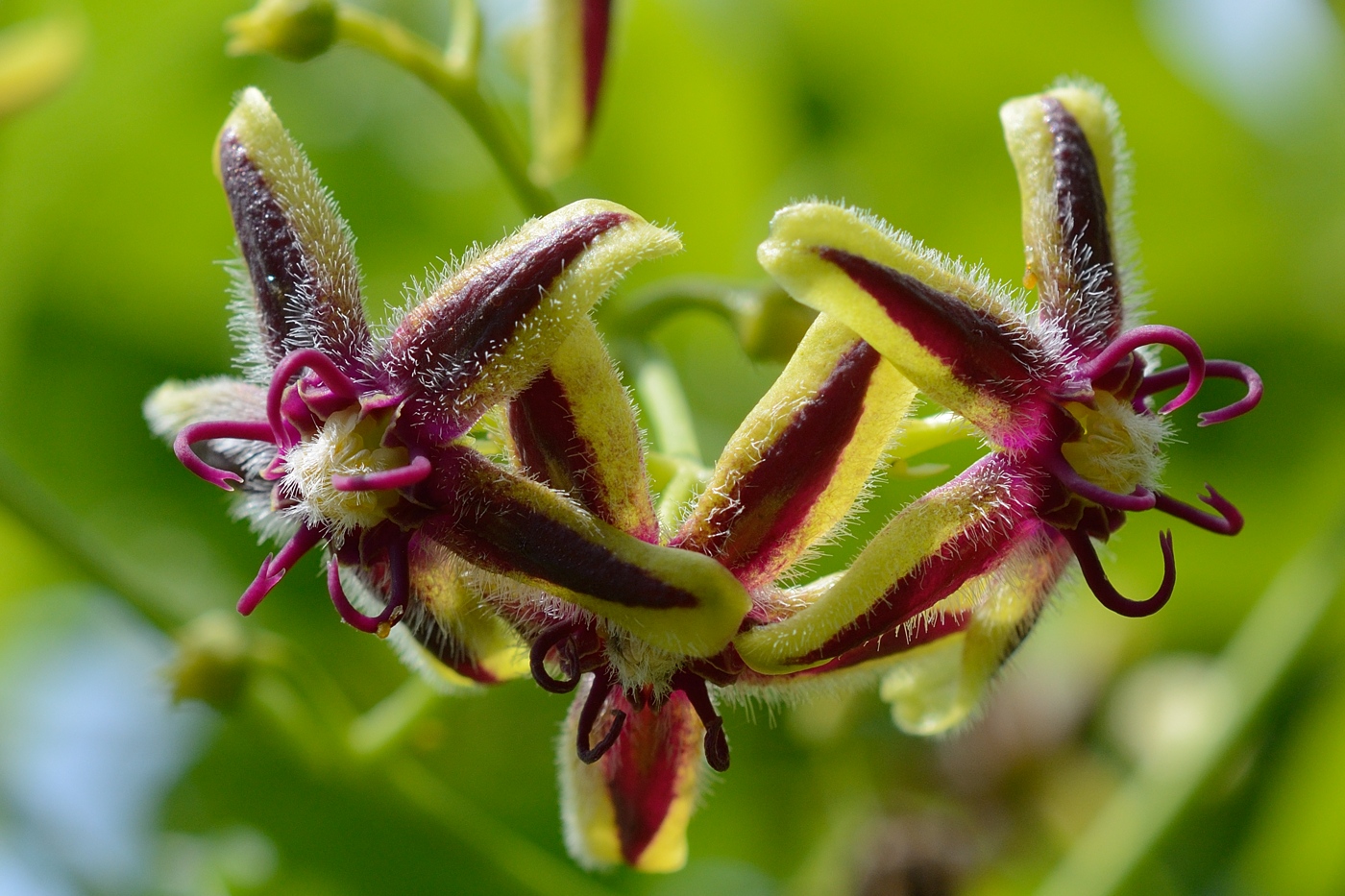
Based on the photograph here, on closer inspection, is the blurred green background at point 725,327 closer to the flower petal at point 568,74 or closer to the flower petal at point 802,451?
the flower petal at point 568,74

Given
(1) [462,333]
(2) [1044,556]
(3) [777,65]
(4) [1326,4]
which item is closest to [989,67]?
(3) [777,65]

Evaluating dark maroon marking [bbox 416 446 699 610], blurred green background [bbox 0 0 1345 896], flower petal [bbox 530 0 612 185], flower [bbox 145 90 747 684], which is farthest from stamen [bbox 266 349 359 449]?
blurred green background [bbox 0 0 1345 896]

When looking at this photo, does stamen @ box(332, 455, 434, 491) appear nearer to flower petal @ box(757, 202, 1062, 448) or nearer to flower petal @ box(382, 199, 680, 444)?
flower petal @ box(382, 199, 680, 444)

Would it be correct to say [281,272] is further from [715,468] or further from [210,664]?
[210,664]

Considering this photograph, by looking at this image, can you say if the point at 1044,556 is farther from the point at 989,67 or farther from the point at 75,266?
the point at 75,266

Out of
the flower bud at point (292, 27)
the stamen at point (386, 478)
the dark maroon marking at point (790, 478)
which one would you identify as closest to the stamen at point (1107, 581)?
the dark maroon marking at point (790, 478)

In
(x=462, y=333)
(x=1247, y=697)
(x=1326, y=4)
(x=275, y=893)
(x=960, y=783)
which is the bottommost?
(x=275, y=893)
